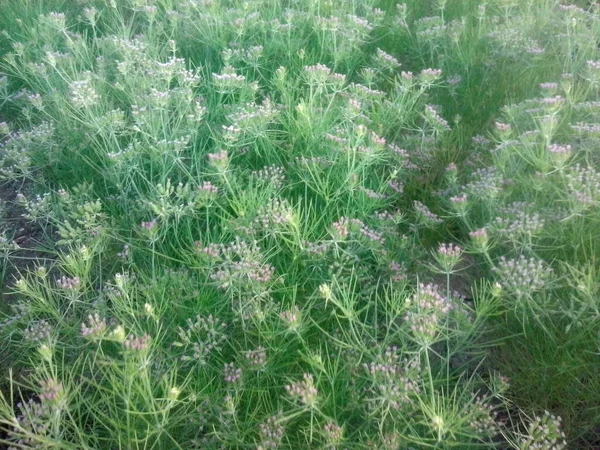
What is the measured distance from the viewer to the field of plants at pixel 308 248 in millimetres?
2197

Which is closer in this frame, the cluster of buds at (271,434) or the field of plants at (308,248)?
the cluster of buds at (271,434)

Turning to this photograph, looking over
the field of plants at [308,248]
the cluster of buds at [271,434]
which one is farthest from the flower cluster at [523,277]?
the cluster of buds at [271,434]

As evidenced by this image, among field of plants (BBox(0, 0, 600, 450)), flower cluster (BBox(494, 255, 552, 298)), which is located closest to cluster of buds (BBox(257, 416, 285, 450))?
field of plants (BBox(0, 0, 600, 450))

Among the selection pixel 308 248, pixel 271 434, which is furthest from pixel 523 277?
pixel 271 434

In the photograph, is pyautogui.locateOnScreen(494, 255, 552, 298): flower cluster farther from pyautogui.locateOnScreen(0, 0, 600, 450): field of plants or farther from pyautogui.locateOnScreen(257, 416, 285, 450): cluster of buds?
pyautogui.locateOnScreen(257, 416, 285, 450): cluster of buds

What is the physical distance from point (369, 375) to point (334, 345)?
27cm

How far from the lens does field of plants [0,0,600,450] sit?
7.21 ft

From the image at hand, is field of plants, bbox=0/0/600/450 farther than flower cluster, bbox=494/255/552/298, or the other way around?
flower cluster, bbox=494/255/552/298

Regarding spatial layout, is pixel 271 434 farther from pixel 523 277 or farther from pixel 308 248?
pixel 523 277

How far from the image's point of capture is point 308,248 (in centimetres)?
270

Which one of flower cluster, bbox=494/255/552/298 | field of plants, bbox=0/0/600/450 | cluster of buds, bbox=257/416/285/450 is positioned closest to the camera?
cluster of buds, bbox=257/416/285/450

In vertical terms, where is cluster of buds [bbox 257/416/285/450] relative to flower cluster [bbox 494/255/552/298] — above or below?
below

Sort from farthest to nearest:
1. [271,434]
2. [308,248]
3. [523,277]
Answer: [308,248] < [523,277] < [271,434]

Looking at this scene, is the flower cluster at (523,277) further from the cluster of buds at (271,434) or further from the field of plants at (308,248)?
the cluster of buds at (271,434)
